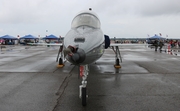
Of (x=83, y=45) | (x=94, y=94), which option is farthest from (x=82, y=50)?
(x=94, y=94)

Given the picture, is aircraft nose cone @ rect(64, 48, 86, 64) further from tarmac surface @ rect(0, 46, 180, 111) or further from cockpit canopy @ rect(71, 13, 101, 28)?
cockpit canopy @ rect(71, 13, 101, 28)

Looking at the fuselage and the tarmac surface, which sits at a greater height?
the fuselage

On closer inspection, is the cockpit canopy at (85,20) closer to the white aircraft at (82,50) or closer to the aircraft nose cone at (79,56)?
the white aircraft at (82,50)

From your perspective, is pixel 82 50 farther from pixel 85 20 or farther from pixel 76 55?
pixel 85 20

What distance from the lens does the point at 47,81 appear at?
856cm

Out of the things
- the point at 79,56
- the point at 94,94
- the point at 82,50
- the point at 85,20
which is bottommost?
the point at 94,94

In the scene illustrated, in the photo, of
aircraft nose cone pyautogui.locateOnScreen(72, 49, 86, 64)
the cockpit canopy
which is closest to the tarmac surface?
aircraft nose cone pyautogui.locateOnScreen(72, 49, 86, 64)

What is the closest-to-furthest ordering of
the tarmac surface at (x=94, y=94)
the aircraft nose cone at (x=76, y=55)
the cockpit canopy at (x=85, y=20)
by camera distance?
the aircraft nose cone at (x=76, y=55) → the tarmac surface at (x=94, y=94) → the cockpit canopy at (x=85, y=20)

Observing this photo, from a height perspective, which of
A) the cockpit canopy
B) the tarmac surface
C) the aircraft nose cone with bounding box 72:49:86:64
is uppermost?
→ the cockpit canopy

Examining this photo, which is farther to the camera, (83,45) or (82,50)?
(83,45)

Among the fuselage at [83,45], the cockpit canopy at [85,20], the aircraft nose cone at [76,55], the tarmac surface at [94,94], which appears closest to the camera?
the aircraft nose cone at [76,55]

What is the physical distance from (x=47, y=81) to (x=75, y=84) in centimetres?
145

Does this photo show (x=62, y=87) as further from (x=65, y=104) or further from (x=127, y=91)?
(x=127, y=91)

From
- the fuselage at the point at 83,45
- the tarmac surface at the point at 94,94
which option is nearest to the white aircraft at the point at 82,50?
the fuselage at the point at 83,45
